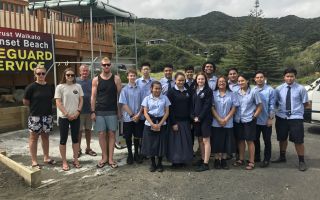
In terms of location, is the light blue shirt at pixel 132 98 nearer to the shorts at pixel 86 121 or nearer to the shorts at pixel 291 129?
the shorts at pixel 86 121

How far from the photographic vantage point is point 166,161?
24.1 feet

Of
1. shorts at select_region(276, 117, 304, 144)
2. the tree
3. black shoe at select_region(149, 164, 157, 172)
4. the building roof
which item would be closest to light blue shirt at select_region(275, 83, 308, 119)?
shorts at select_region(276, 117, 304, 144)

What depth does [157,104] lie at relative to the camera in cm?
661

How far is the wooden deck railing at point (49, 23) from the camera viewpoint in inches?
414

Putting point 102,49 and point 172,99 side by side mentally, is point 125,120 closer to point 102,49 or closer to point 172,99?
point 172,99

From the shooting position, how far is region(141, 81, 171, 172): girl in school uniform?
21.7ft

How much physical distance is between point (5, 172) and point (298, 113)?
4982mm

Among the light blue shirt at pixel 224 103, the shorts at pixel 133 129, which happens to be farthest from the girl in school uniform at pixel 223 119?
the shorts at pixel 133 129

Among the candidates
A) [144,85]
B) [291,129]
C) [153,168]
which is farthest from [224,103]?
[153,168]

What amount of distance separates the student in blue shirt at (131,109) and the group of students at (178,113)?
0.7 inches

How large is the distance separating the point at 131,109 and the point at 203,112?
1.29 meters

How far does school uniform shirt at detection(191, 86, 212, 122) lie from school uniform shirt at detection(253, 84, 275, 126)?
0.94 m

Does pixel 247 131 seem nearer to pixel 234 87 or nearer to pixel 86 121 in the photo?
pixel 234 87

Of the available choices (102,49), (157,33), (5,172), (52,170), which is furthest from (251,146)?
(157,33)
